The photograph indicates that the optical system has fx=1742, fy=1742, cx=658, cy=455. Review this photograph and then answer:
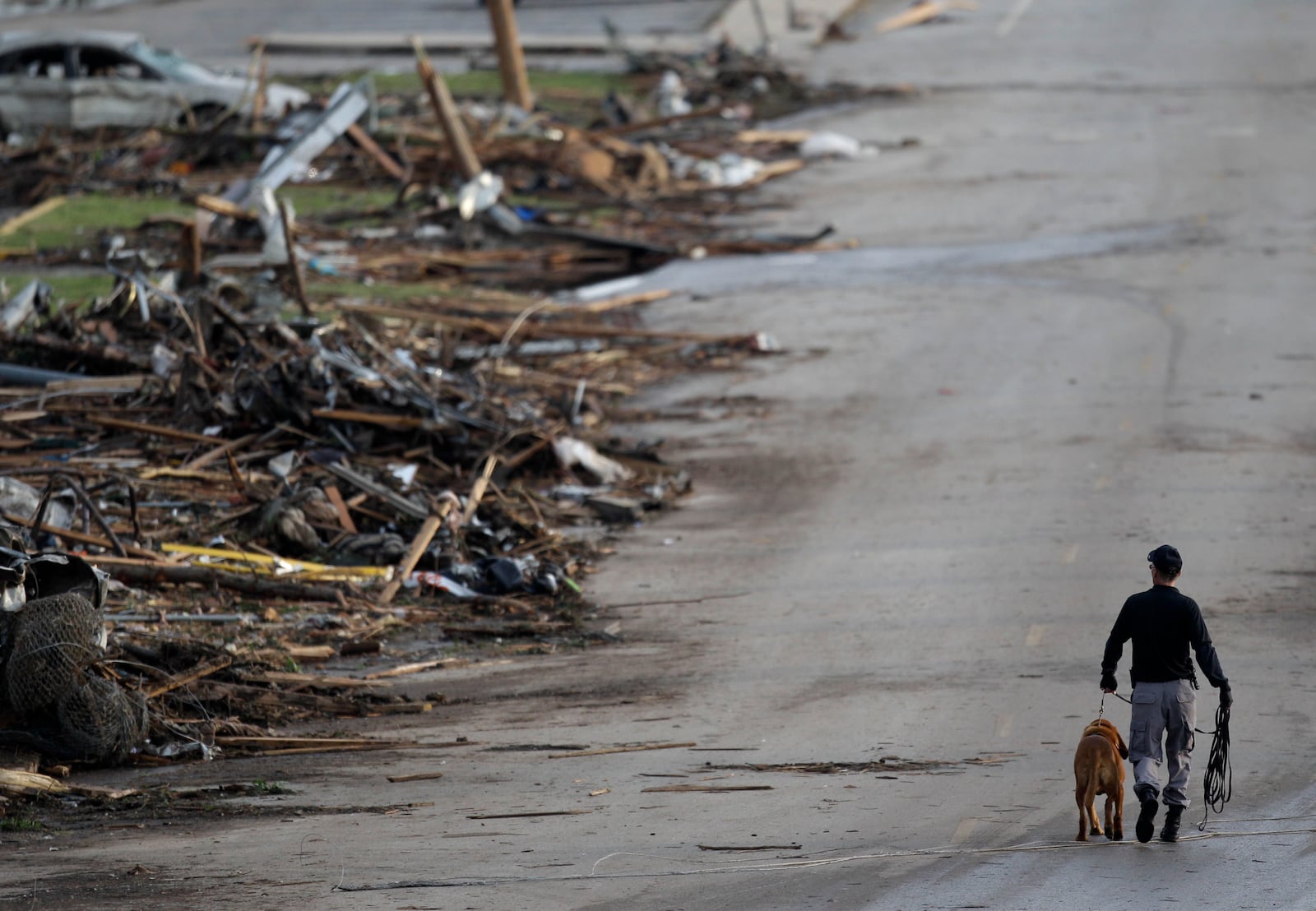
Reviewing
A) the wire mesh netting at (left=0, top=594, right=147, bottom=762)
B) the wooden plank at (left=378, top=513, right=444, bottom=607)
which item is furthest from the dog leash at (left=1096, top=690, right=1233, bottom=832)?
the wooden plank at (left=378, top=513, right=444, bottom=607)

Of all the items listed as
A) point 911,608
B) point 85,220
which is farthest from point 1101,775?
point 85,220

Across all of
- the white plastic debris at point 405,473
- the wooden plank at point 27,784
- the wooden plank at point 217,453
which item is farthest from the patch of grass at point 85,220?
the wooden plank at point 27,784

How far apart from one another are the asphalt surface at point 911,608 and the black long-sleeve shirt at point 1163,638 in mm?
797

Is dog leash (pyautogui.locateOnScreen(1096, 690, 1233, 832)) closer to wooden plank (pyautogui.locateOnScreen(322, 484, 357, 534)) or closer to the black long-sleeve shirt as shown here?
the black long-sleeve shirt

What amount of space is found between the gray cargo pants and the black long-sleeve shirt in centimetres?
7

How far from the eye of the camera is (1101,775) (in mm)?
8023

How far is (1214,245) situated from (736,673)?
51.4 feet

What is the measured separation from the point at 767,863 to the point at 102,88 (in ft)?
87.6

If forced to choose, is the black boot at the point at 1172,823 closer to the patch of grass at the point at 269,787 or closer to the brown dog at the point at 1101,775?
the brown dog at the point at 1101,775

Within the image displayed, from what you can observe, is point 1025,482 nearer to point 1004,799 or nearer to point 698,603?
point 698,603

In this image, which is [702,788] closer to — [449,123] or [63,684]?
[63,684]

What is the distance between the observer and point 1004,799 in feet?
29.0

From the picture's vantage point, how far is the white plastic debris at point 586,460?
16250 mm

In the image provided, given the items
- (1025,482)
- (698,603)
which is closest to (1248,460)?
(1025,482)
